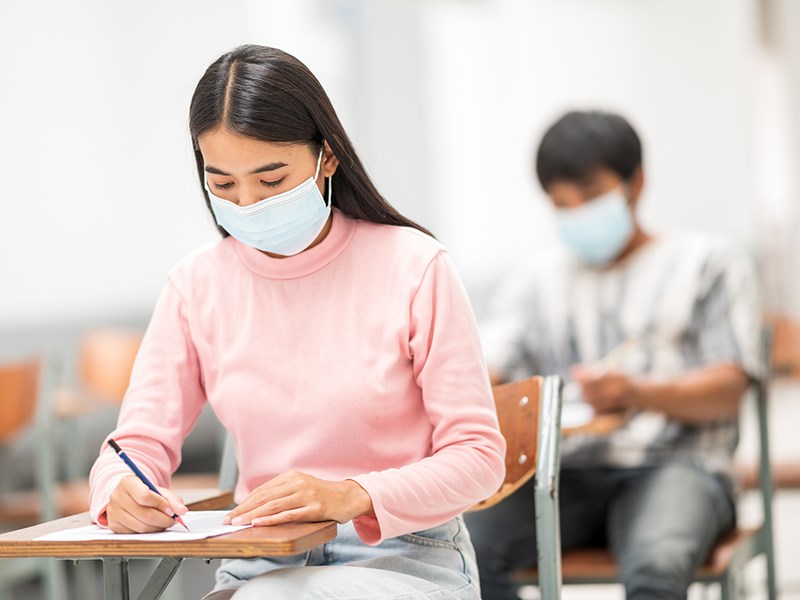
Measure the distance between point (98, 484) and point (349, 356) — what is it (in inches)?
14.0

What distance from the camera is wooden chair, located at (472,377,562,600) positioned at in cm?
158

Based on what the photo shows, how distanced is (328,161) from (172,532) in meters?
0.54

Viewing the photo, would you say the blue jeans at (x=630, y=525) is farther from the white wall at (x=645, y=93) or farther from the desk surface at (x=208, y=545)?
the white wall at (x=645, y=93)

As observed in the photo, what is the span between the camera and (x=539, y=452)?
162cm

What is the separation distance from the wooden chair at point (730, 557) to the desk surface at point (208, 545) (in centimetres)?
95

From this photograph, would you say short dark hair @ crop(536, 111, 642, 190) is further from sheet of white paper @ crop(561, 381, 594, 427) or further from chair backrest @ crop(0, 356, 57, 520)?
chair backrest @ crop(0, 356, 57, 520)

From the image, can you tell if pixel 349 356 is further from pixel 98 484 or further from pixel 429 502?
pixel 98 484

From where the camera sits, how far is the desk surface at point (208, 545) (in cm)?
114

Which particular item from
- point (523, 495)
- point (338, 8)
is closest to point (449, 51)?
point (338, 8)

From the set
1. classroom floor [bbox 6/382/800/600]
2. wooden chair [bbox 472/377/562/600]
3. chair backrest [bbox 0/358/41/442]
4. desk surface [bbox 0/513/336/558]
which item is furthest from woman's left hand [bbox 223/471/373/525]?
chair backrest [bbox 0/358/41/442]

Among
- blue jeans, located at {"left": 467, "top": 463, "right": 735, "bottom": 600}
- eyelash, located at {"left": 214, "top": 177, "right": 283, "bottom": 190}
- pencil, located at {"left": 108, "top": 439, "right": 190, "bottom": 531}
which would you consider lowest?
blue jeans, located at {"left": 467, "top": 463, "right": 735, "bottom": 600}

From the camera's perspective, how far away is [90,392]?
13.9 feet

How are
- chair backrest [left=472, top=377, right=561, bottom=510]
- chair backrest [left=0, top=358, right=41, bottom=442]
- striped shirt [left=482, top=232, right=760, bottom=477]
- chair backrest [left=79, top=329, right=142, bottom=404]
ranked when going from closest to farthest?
1. chair backrest [left=472, top=377, right=561, bottom=510]
2. striped shirt [left=482, top=232, right=760, bottom=477]
3. chair backrest [left=0, top=358, right=41, bottom=442]
4. chair backrest [left=79, top=329, right=142, bottom=404]

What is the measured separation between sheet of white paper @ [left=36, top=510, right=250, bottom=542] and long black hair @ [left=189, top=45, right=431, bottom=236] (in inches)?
18.5
